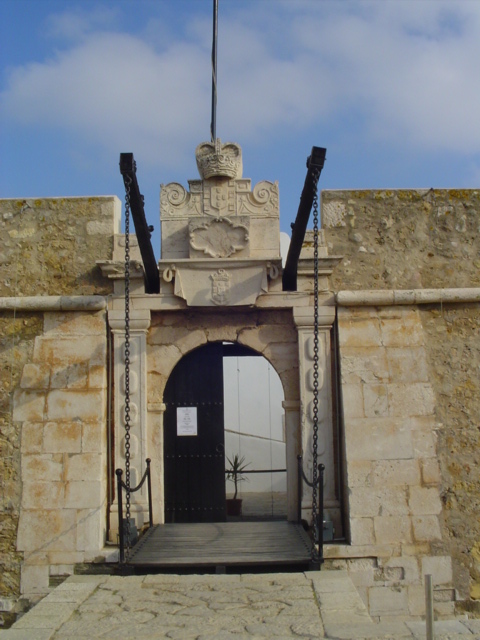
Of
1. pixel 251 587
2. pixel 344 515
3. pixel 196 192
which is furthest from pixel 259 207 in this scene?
pixel 251 587

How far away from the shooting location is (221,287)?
7102 mm

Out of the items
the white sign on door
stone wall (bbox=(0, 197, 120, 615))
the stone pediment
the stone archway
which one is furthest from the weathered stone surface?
the white sign on door

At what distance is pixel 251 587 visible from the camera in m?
5.54

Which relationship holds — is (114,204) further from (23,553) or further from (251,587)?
(251,587)

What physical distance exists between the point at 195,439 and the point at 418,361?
2277 mm

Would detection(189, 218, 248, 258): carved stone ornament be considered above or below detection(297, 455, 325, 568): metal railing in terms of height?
above

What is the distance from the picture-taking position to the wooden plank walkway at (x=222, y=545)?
19.5 feet

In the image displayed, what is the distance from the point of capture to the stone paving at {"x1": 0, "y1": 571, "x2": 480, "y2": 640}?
4586 mm

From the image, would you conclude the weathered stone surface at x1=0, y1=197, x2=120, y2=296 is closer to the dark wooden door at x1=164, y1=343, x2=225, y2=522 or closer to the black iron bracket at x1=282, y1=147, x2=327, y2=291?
the dark wooden door at x1=164, y1=343, x2=225, y2=522

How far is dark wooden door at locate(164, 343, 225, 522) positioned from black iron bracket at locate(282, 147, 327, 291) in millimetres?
1026

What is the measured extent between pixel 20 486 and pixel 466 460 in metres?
3.97

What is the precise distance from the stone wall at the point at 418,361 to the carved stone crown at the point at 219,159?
0.91m

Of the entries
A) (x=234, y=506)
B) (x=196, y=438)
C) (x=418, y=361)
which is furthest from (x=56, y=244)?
(x=234, y=506)

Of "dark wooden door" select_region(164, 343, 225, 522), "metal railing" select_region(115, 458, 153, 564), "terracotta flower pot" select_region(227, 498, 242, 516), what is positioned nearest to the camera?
"metal railing" select_region(115, 458, 153, 564)
